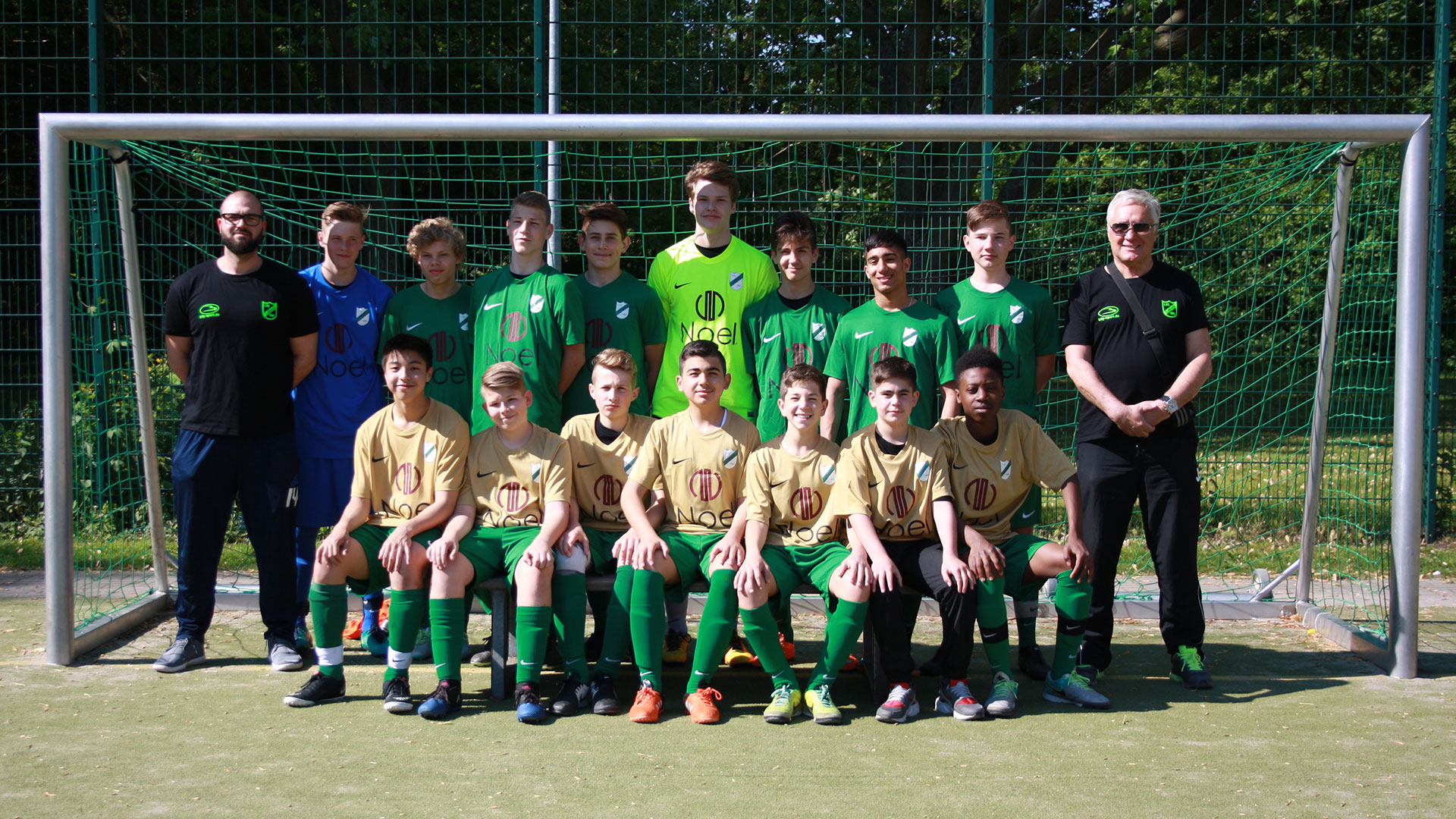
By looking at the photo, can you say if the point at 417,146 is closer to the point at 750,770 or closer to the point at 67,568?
the point at 67,568

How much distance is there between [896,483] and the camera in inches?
158

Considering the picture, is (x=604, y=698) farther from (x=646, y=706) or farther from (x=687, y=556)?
(x=687, y=556)

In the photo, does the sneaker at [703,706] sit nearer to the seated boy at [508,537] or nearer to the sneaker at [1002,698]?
the seated boy at [508,537]

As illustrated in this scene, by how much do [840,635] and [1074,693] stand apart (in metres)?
0.89

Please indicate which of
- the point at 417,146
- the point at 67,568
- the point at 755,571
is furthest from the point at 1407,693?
the point at 417,146

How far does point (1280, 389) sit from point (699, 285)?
3.43 metres

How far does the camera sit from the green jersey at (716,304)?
4602 millimetres

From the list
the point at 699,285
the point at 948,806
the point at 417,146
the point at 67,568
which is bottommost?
the point at 948,806

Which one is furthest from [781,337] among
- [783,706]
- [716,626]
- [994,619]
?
[783,706]

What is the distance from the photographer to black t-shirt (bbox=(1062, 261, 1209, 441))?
422 centimetres

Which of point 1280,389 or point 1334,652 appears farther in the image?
point 1280,389

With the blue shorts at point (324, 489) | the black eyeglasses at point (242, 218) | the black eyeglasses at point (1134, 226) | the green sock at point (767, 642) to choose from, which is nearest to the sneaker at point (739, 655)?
the green sock at point (767, 642)

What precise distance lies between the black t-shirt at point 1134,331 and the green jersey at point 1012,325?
0.14 meters

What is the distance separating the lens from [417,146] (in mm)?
7094
